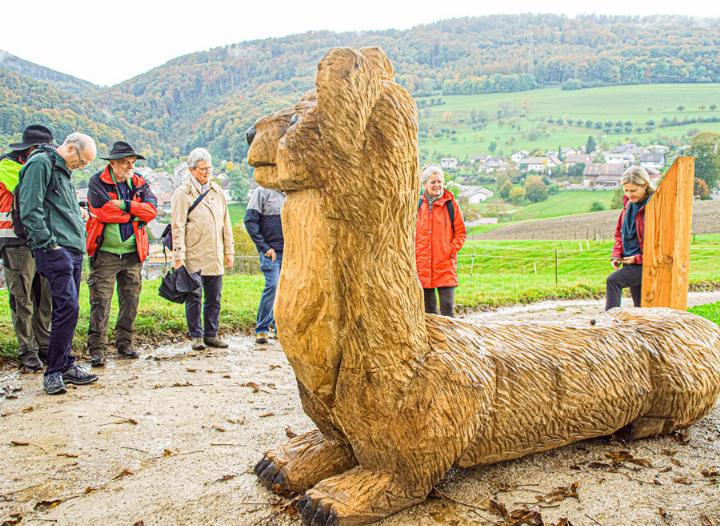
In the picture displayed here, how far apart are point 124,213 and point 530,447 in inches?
170

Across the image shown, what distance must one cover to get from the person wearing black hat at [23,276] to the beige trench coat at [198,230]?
4.30 feet

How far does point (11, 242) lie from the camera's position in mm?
4957

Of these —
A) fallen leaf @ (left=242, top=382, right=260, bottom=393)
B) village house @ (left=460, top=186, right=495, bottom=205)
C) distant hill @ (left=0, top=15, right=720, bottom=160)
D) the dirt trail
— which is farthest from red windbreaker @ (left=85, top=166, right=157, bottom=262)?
village house @ (left=460, top=186, right=495, bottom=205)

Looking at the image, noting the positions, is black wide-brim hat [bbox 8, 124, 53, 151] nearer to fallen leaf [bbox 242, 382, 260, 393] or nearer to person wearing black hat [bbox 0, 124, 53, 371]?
person wearing black hat [bbox 0, 124, 53, 371]

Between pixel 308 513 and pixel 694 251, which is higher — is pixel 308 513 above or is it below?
above

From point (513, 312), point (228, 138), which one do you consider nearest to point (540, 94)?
point (228, 138)

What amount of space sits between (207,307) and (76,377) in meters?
1.76

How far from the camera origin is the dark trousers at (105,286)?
5340 millimetres

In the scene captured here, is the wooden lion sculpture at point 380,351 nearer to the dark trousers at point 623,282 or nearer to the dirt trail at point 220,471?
the dirt trail at point 220,471

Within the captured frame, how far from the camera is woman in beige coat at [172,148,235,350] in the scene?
5.76m

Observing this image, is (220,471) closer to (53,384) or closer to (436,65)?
(53,384)

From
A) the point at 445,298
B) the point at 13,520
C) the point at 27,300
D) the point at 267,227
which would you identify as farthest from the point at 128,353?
the point at 445,298

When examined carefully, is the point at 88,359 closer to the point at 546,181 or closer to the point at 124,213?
the point at 124,213

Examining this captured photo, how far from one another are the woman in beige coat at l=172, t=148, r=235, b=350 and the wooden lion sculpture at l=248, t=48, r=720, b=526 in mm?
3493
